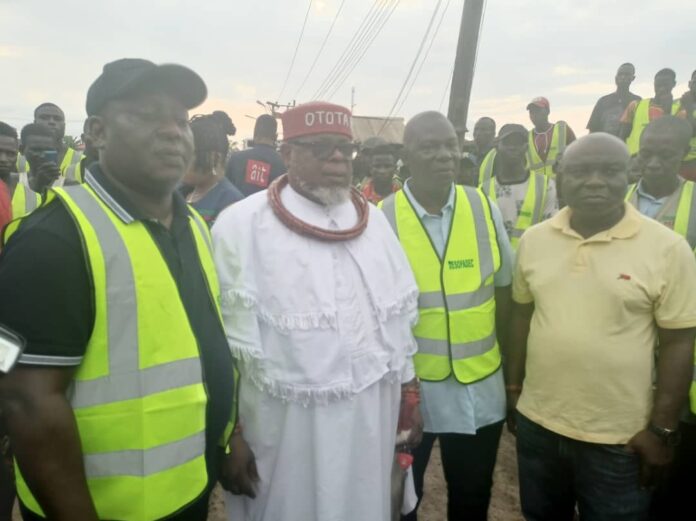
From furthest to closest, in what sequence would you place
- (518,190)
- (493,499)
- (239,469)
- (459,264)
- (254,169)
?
1. (254,169)
2. (518,190)
3. (493,499)
4. (459,264)
5. (239,469)

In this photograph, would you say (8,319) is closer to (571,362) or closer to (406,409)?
(406,409)

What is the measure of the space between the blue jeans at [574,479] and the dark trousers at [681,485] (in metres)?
0.56

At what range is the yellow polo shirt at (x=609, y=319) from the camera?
222 cm

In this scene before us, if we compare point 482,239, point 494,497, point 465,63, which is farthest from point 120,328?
point 465,63

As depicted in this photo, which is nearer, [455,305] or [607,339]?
[607,339]

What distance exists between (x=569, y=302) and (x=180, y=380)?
164 cm

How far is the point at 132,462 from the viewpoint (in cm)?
160

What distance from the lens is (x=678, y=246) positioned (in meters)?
2.24

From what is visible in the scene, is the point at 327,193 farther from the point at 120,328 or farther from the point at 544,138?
the point at 544,138

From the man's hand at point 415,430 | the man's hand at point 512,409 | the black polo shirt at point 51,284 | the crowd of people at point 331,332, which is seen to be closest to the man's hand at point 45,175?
the crowd of people at point 331,332

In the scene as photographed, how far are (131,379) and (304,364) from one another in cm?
77

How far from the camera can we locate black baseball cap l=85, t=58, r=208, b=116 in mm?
1712

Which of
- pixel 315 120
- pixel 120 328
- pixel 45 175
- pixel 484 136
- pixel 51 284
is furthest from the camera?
pixel 484 136

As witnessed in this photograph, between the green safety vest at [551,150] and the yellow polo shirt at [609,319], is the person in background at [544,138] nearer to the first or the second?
the green safety vest at [551,150]
